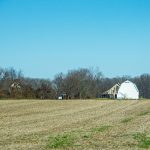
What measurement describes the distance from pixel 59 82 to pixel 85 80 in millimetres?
9954

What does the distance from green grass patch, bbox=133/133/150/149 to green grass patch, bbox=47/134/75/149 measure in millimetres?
2456

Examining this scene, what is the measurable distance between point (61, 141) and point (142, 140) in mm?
3050

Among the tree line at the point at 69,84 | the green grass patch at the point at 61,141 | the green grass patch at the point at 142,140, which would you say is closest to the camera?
the green grass patch at the point at 142,140

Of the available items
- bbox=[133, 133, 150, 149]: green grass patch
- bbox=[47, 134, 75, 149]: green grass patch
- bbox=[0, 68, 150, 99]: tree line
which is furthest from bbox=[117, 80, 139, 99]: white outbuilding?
bbox=[47, 134, 75, 149]: green grass patch

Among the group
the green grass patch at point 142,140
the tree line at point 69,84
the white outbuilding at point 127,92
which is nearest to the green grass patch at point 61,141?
Result: the green grass patch at point 142,140

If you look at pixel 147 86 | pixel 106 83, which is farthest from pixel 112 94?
pixel 147 86

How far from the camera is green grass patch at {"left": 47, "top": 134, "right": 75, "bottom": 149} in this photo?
53.5ft

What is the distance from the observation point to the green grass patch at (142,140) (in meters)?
16.2

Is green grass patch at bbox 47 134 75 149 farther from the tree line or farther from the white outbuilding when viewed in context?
the white outbuilding

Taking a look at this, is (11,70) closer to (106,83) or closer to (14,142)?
(106,83)

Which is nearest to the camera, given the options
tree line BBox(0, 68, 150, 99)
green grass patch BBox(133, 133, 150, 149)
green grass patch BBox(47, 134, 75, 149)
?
green grass patch BBox(133, 133, 150, 149)

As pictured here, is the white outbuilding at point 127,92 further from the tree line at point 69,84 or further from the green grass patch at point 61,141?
the green grass patch at point 61,141

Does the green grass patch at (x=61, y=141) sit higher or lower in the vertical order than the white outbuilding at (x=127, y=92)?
lower

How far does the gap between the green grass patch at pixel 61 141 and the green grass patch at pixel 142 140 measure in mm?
2456
